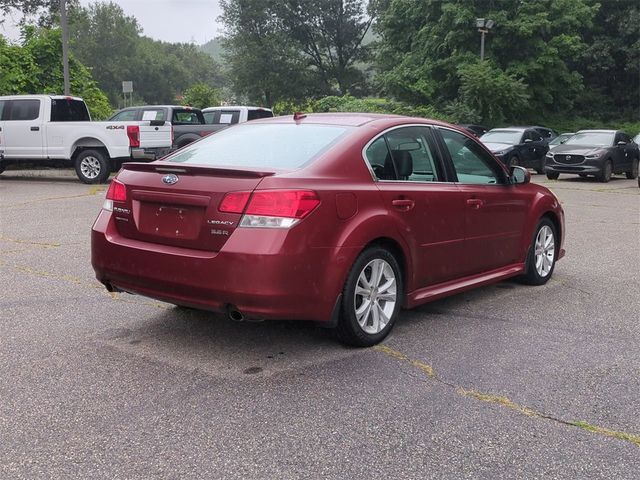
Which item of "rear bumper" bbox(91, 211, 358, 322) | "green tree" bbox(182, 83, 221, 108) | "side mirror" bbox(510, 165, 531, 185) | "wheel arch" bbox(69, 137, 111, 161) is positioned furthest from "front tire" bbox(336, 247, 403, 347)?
"green tree" bbox(182, 83, 221, 108)

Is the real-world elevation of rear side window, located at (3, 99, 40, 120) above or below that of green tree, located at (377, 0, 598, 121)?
below

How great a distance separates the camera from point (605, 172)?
67.7 ft

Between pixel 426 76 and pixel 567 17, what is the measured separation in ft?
24.4

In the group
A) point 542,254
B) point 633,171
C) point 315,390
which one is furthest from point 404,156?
point 633,171

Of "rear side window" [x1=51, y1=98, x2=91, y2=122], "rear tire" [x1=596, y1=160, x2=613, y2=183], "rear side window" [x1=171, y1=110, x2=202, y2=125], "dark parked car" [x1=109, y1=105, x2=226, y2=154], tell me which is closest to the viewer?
"rear side window" [x1=51, y1=98, x2=91, y2=122]

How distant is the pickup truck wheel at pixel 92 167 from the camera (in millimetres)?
16172

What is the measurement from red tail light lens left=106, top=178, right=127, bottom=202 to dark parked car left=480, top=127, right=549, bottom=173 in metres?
18.1

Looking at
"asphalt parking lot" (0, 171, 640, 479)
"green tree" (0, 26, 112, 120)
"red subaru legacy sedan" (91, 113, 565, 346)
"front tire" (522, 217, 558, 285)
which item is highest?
"green tree" (0, 26, 112, 120)

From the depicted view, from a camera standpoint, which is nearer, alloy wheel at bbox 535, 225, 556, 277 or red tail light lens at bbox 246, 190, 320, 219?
red tail light lens at bbox 246, 190, 320, 219

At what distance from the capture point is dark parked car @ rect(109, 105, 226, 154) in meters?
18.9

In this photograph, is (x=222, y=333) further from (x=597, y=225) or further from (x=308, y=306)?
(x=597, y=225)

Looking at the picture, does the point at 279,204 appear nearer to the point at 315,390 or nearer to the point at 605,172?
the point at 315,390

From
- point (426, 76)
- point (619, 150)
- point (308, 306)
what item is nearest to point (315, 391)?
A: point (308, 306)

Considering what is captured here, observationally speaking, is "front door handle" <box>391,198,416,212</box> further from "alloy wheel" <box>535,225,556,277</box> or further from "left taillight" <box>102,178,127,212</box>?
"alloy wheel" <box>535,225,556,277</box>
